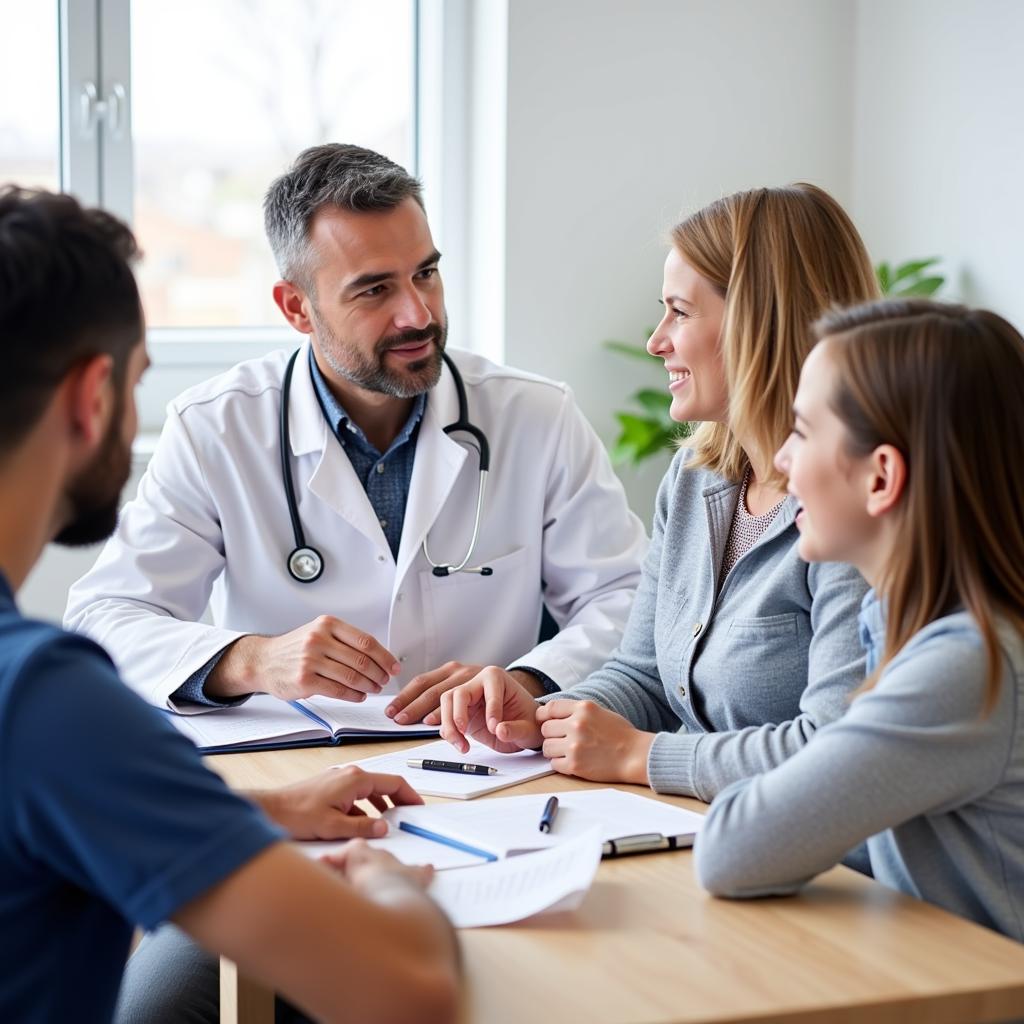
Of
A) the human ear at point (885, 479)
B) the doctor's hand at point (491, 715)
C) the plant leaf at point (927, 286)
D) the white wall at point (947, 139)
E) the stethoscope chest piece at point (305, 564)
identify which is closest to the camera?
the human ear at point (885, 479)

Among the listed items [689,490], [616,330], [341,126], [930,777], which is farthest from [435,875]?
[341,126]

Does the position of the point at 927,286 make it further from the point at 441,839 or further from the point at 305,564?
the point at 441,839

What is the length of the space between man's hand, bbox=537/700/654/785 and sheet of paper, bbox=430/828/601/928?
0.26 m

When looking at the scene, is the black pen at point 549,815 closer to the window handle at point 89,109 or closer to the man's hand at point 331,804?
the man's hand at point 331,804

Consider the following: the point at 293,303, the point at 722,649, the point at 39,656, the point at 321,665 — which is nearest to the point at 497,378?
the point at 293,303

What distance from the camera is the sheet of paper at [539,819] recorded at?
4.10ft

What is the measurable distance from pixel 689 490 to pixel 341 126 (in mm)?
1931

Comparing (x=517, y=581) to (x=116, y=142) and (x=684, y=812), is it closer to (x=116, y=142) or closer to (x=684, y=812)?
(x=684, y=812)

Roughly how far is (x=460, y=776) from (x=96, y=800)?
→ 72 centimetres

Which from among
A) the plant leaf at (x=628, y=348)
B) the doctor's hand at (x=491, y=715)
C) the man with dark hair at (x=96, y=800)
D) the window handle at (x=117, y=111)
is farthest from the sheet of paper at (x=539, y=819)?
the window handle at (x=117, y=111)

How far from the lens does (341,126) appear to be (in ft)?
10.9

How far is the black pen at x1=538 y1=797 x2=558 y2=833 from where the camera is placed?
1279 millimetres

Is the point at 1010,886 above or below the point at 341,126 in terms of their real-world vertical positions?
below

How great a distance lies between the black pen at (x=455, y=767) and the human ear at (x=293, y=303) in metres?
1.02
